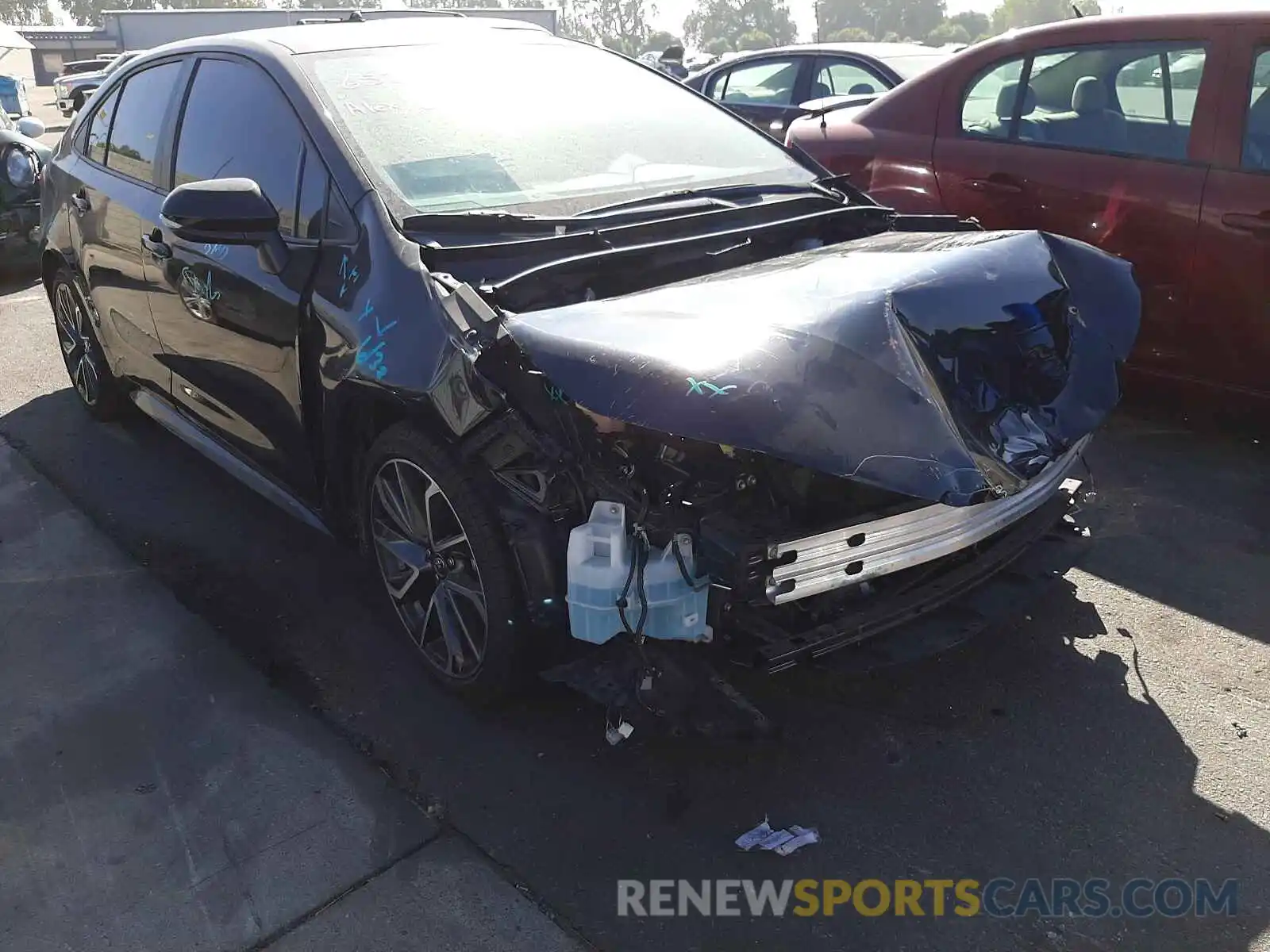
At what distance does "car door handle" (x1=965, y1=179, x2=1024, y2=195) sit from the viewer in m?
4.70

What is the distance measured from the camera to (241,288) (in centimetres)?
335

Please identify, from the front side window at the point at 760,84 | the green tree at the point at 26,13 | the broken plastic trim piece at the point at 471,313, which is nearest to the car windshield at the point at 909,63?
the front side window at the point at 760,84

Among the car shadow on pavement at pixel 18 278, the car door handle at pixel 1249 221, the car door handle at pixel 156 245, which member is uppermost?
the car door handle at pixel 156 245

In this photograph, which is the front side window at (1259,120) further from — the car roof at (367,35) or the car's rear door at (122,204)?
the car's rear door at (122,204)

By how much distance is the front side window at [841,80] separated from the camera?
7.84m

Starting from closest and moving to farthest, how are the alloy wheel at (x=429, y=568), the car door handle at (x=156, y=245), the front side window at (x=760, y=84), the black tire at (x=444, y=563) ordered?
the black tire at (x=444, y=563)
the alloy wheel at (x=429, y=568)
the car door handle at (x=156, y=245)
the front side window at (x=760, y=84)

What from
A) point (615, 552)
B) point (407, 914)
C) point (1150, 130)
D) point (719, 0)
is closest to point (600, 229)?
point (615, 552)

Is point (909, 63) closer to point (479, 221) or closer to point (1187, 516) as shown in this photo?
point (1187, 516)

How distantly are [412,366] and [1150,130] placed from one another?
3441 mm

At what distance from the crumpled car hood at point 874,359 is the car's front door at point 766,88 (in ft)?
17.9

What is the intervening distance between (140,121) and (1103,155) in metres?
4.03

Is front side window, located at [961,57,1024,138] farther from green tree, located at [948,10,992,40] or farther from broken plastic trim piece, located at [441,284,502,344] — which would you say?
green tree, located at [948,10,992,40]

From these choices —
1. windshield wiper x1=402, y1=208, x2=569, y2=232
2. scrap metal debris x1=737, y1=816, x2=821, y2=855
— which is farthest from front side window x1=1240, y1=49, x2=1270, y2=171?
scrap metal debris x1=737, y1=816, x2=821, y2=855

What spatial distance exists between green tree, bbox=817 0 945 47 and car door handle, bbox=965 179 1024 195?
12180 centimetres
